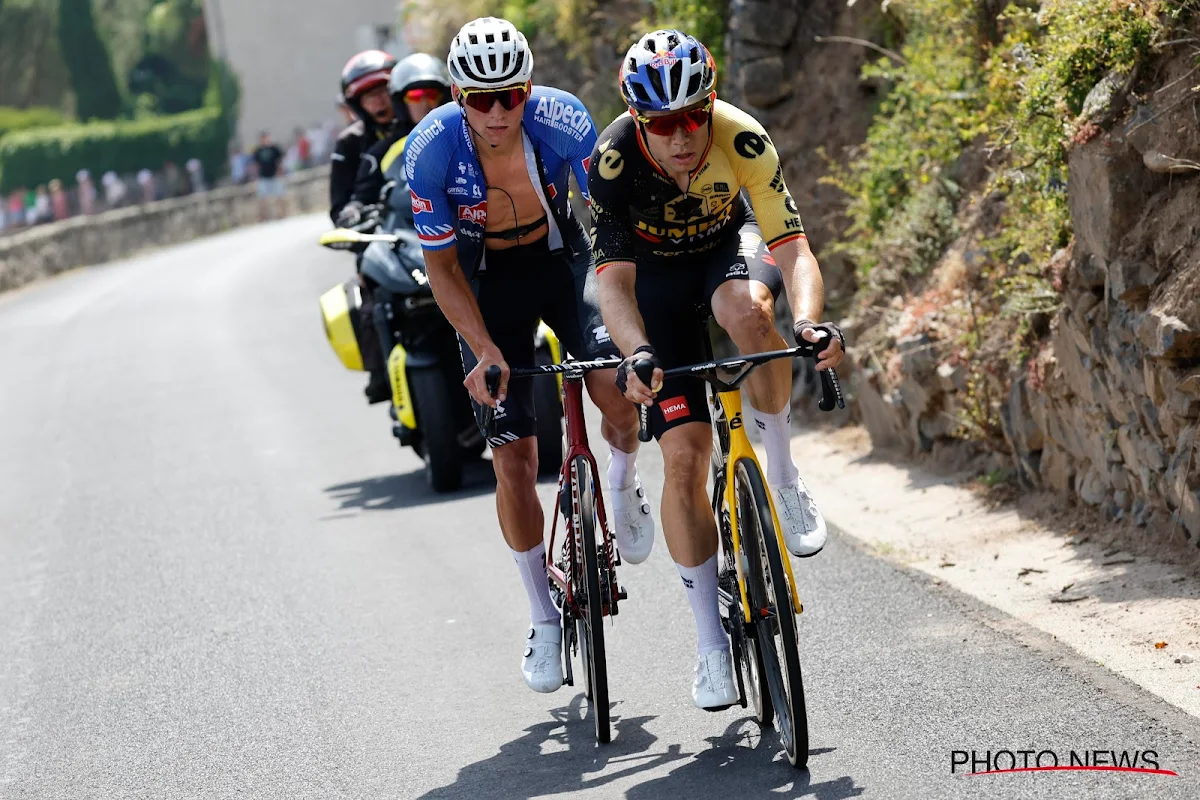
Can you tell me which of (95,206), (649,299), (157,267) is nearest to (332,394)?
(649,299)

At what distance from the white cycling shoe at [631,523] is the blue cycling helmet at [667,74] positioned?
63.1 inches

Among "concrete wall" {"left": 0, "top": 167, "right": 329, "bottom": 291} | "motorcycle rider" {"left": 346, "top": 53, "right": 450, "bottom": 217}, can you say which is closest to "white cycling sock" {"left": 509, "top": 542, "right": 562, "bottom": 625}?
"motorcycle rider" {"left": 346, "top": 53, "right": 450, "bottom": 217}

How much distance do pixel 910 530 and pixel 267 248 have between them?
95.2 feet

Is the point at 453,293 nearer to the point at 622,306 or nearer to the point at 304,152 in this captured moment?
the point at 622,306

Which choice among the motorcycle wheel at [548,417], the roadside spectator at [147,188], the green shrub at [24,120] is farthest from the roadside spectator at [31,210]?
the motorcycle wheel at [548,417]

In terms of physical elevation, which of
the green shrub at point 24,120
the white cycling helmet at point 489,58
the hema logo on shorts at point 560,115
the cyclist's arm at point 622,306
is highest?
the green shrub at point 24,120

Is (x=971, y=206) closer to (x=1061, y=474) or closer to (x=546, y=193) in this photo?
(x=1061, y=474)

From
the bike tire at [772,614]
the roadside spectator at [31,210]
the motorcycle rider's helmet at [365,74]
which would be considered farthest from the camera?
the roadside spectator at [31,210]

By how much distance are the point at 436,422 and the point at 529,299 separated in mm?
4154

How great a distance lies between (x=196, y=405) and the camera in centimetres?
1619

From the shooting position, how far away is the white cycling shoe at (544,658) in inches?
235

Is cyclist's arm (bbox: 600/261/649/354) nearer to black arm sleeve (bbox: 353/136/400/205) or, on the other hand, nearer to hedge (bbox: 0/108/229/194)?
black arm sleeve (bbox: 353/136/400/205)

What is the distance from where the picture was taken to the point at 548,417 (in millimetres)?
10406

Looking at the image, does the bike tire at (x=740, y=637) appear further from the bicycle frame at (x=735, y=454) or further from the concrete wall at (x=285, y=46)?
the concrete wall at (x=285, y=46)
